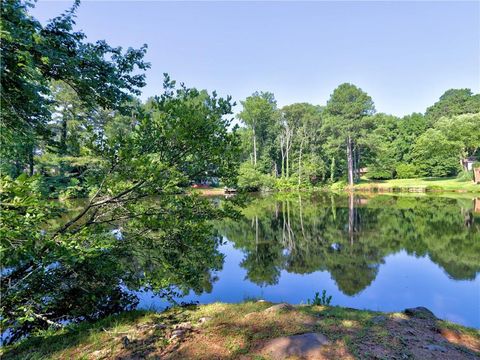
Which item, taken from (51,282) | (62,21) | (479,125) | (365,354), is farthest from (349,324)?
(479,125)

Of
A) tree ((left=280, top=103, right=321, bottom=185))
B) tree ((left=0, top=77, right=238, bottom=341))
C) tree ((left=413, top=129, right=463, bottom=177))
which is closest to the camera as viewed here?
tree ((left=0, top=77, right=238, bottom=341))

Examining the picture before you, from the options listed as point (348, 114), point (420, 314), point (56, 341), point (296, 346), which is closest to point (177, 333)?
point (296, 346)

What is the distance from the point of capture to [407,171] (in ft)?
145

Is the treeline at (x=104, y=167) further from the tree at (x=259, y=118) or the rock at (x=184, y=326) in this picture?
the tree at (x=259, y=118)

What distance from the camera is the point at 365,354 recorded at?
368cm

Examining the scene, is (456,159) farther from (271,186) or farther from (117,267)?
(117,267)

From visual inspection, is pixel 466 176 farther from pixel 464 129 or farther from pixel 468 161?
Answer: pixel 464 129

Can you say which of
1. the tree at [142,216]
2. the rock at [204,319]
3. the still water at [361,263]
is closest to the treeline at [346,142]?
the still water at [361,263]

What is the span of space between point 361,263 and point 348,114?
35429mm

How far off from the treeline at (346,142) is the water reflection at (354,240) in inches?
741

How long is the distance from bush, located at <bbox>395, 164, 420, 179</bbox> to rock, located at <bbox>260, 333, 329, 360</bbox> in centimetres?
4689

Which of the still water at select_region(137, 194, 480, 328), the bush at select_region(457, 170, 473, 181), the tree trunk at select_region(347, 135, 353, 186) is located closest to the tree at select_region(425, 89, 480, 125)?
the bush at select_region(457, 170, 473, 181)

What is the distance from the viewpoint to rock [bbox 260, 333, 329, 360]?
3.68 m

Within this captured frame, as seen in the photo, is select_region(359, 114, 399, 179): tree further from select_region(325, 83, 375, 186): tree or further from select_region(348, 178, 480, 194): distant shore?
select_region(348, 178, 480, 194): distant shore
